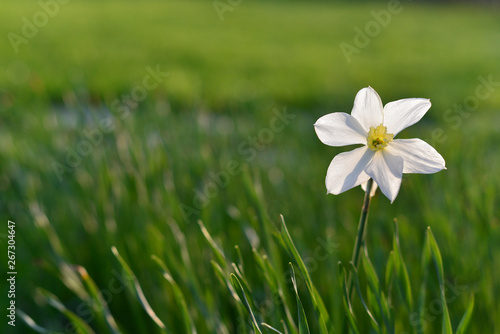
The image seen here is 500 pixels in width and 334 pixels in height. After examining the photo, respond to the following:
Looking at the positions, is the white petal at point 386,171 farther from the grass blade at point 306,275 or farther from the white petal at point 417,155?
the grass blade at point 306,275

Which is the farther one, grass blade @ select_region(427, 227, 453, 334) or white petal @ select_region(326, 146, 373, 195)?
grass blade @ select_region(427, 227, 453, 334)

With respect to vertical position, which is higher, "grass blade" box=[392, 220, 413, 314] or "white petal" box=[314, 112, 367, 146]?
"white petal" box=[314, 112, 367, 146]

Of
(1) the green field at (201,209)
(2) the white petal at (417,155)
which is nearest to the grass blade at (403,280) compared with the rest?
(1) the green field at (201,209)

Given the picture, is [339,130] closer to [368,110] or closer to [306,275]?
[368,110]

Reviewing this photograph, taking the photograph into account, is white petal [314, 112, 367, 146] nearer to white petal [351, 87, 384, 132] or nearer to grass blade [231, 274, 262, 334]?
white petal [351, 87, 384, 132]

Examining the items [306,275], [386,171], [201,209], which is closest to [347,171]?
[386,171]

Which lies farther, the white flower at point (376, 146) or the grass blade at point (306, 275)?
the grass blade at point (306, 275)

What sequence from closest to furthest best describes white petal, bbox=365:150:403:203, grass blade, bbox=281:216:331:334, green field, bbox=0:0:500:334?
white petal, bbox=365:150:403:203
grass blade, bbox=281:216:331:334
green field, bbox=0:0:500:334

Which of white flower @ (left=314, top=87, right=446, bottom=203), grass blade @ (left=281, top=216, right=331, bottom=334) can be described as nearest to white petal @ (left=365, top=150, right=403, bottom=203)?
white flower @ (left=314, top=87, right=446, bottom=203)
